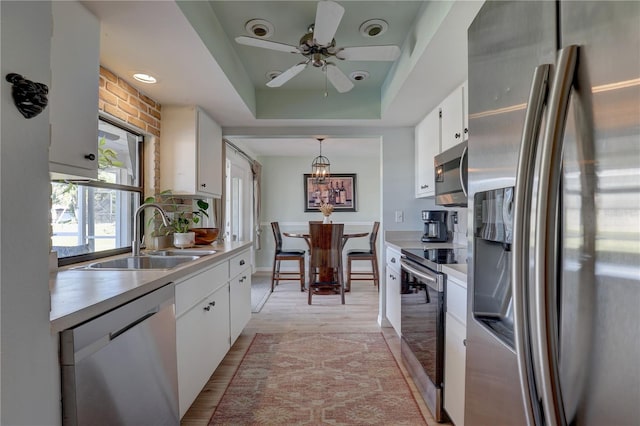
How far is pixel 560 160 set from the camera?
1.77 feet

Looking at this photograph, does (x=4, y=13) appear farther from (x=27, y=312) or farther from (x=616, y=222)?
(x=616, y=222)

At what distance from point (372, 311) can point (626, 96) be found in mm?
3447

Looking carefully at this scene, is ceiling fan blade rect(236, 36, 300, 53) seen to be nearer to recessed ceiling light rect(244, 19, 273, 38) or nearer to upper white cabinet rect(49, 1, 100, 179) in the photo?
recessed ceiling light rect(244, 19, 273, 38)

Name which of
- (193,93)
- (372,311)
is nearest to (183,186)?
(193,93)

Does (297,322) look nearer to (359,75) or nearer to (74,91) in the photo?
(359,75)

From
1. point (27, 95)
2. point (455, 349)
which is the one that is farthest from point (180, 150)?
point (455, 349)

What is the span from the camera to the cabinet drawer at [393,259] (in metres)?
2.56

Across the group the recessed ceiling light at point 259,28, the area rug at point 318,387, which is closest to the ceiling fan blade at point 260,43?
the recessed ceiling light at point 259,28

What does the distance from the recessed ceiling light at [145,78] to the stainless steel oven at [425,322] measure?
2.08 metres

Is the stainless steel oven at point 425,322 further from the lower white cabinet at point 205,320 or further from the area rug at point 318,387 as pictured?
the lower white cabinet at point 205,320

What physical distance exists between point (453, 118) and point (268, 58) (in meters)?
1.48

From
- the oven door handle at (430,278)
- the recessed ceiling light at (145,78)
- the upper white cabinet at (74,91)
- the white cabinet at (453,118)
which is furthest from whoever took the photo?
the white cabinet at (453,118)

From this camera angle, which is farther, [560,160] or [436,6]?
[436,6]

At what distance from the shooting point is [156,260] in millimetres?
2037
